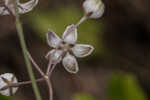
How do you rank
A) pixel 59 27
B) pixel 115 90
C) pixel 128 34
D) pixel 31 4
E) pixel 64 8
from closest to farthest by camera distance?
pixel 31 4 < pixel 115 90 < pixel 59 27 < pixel 64 8 < pixel 128 34

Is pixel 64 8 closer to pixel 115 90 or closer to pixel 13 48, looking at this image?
pixel 13 48

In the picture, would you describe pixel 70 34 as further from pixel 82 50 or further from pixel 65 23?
pixel 65 23

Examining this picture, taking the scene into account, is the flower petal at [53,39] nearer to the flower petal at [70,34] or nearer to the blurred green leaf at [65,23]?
the flower petal at [70,34]

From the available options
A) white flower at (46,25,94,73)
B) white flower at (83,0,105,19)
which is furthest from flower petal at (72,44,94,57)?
white flower at (83,0,105,19)

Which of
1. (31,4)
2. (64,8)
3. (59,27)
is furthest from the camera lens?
(64,8)

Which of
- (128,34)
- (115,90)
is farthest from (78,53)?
(128,34)

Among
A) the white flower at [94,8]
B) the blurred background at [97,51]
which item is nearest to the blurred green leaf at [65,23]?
the blurred background at [97,51]

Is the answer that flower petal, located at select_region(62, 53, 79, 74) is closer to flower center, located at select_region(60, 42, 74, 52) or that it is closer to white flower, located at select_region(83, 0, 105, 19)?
flower center, located at select_region(60, 42, 74, 52)

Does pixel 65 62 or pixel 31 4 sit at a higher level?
pixel 31 4

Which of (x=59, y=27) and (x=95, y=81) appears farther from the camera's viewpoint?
(x=95, y=81)
